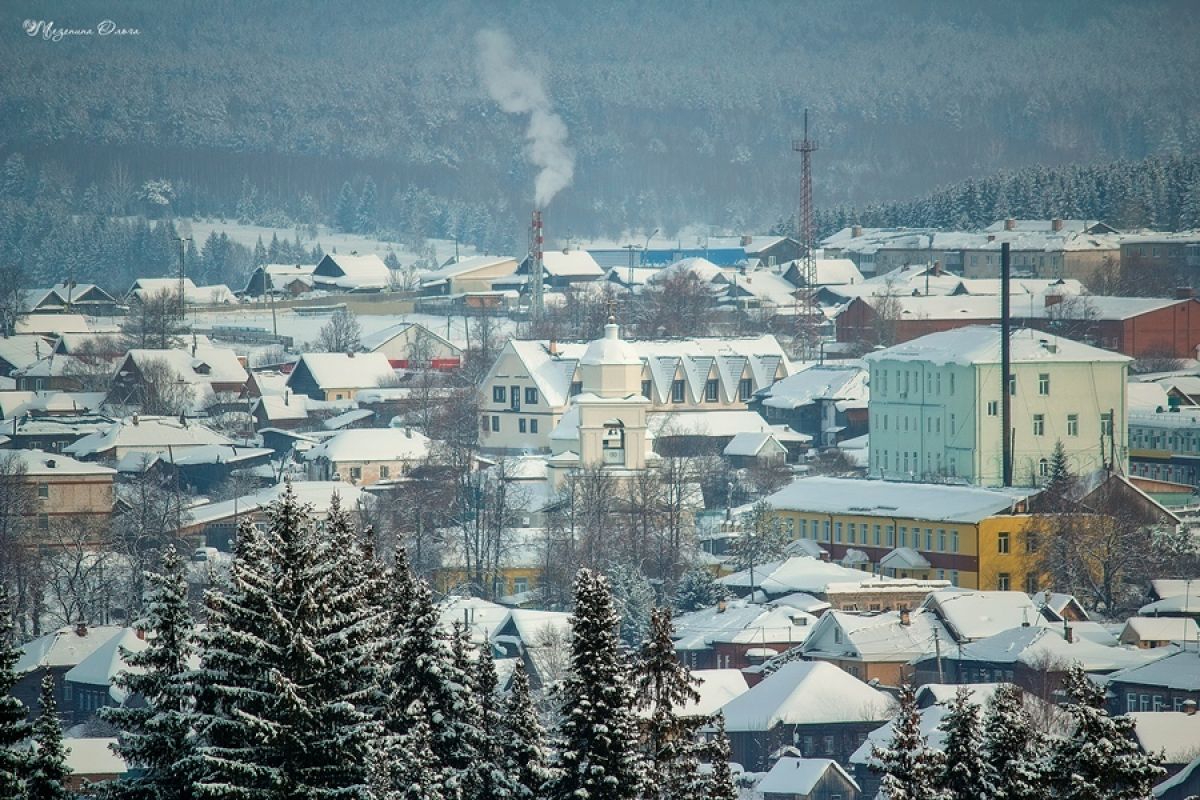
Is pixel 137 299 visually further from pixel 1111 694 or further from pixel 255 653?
pixel 255 653

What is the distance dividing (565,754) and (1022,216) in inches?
4135

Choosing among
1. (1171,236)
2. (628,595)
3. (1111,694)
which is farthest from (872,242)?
(1111,694)

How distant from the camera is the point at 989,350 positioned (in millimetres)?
65188

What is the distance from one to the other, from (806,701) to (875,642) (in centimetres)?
419

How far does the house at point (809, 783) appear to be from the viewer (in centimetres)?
3828

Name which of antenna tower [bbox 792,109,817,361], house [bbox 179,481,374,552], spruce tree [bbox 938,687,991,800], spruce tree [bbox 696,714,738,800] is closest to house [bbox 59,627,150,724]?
house [bbox 179,481,374,552]

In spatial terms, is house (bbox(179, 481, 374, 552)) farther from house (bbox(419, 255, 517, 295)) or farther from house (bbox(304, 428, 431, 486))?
house (bbox(419, 255, 517, 295))

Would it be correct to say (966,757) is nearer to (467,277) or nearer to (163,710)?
(163,710)

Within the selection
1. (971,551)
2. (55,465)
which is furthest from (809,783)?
(55,465)

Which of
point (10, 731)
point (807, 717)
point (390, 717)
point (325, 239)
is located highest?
point (325, 239)

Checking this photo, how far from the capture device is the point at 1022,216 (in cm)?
12062

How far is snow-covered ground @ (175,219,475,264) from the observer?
15125cm

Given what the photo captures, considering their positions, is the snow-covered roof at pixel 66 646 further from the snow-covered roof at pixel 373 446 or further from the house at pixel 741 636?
the snow-covered roof at pixel 373 446

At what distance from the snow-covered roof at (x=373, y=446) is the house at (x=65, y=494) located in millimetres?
5688
